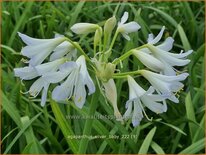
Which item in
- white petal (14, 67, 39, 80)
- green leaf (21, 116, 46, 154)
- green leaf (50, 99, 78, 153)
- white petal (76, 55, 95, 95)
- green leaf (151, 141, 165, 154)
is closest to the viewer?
white petal (76, 55, 95, 95)

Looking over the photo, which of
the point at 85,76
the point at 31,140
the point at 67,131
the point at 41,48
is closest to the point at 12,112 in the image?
the point at 31,140

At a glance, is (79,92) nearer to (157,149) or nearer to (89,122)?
(89,122)

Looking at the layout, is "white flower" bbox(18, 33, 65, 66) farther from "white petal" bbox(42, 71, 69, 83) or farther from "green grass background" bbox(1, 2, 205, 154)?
"green grass background" bbox(1, 2, 205, 154)

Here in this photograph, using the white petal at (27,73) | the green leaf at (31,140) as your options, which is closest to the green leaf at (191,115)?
the green leaf at (31,140)

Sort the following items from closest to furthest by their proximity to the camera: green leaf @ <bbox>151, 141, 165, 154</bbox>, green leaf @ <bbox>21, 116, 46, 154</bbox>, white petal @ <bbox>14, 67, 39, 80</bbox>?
white petal @ <bbox>14, 67, 39, 80</bbox>, green leaf @ <bbox>21, 116, 46, 154</bbox>, green leaf @ <bbox>151, 141, 165, 154</bbox>

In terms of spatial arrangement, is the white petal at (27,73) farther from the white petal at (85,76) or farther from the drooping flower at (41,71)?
the white petal at (85,76)

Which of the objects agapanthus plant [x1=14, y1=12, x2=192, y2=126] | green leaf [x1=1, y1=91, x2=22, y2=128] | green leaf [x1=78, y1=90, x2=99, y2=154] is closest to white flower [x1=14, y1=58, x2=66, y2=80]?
agapanthus plant [x1=14, y1=12, x2=192, y2=126]

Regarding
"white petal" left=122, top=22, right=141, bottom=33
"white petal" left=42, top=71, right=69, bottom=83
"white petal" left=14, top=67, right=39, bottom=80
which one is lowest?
"white petal" left=14, top=67, right=39, bottom=80

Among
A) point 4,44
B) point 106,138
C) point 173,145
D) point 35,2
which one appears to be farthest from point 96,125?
point 35,2
